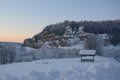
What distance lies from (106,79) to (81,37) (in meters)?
153

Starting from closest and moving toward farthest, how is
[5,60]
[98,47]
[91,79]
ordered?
[91,79] → [5,60] → [98,47]

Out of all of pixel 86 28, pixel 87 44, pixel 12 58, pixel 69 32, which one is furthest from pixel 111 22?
pixel 12 58

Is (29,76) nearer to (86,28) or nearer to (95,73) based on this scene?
(95,73)

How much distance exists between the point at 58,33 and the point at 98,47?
105286mm

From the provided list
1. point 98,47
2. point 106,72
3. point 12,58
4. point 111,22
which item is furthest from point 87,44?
point 111,22

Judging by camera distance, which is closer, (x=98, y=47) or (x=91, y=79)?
(x=91, y=79)

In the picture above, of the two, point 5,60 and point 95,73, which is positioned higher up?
point 95,73

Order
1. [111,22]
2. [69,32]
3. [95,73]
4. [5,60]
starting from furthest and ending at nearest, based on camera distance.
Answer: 1. [69,32]
2. [111,22]
3. [5,60]
4. [95,73]

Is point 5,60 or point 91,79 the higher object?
point 91,79

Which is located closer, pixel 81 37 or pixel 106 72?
pixel 106 72

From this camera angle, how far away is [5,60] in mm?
54031

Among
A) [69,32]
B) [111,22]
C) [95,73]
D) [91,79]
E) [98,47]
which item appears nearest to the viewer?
[91,79]

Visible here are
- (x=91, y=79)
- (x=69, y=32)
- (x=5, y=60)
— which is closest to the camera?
(x=91, y=79)

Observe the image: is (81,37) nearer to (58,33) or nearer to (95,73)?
(58,33)
